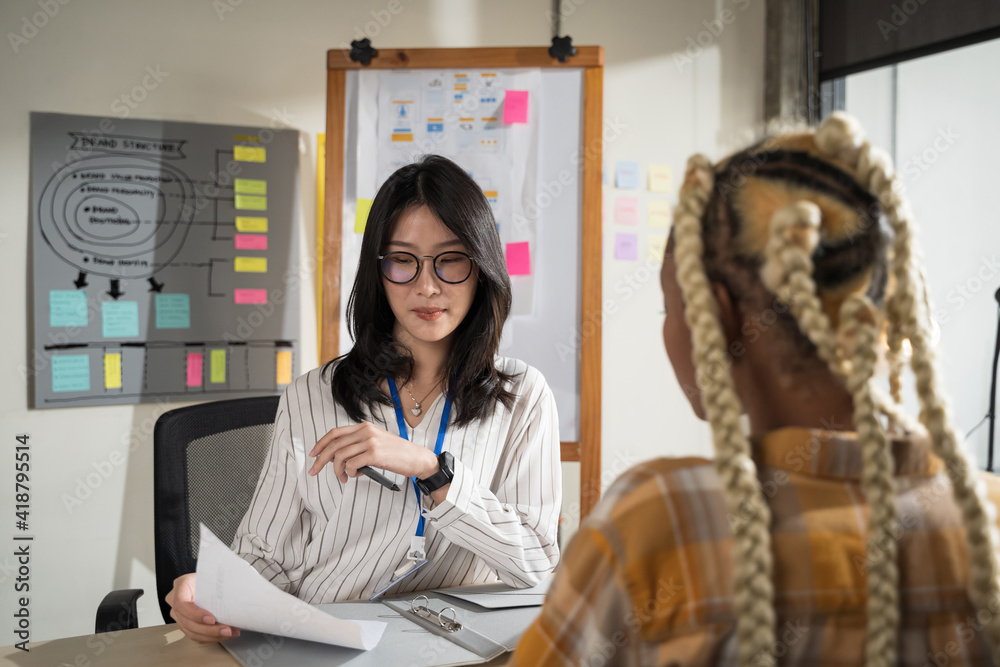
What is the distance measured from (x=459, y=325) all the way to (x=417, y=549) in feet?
1.63

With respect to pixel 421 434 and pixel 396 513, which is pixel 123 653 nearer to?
pixel 396 513

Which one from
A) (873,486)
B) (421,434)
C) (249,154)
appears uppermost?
(249,154)

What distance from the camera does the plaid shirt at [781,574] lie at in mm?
585

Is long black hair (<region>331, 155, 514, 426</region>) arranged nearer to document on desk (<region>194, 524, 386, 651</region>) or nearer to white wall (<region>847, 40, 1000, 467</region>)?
document on desk (<region>194, 524, 386, 651</region>)

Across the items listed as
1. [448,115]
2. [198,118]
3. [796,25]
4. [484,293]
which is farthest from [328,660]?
[796,25]

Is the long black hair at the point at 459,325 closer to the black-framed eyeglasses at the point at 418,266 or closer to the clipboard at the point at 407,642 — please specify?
the black-framed eyeglasses at the point at 418,266

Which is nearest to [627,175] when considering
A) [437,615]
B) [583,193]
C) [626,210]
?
[626,210]

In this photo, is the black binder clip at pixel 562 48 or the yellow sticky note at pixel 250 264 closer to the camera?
the black binder clip at pixel 562 48

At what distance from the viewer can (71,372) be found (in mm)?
2455

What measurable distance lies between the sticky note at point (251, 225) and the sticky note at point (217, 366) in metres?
0.43

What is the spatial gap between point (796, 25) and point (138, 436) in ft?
9.50

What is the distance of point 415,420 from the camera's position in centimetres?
154

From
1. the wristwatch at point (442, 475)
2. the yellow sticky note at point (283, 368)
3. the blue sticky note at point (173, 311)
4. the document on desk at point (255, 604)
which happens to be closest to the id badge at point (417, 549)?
the wristwatch at point (442, 475)

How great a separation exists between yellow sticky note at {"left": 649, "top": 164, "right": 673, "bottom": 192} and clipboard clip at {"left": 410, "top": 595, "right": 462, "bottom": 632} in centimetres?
220
